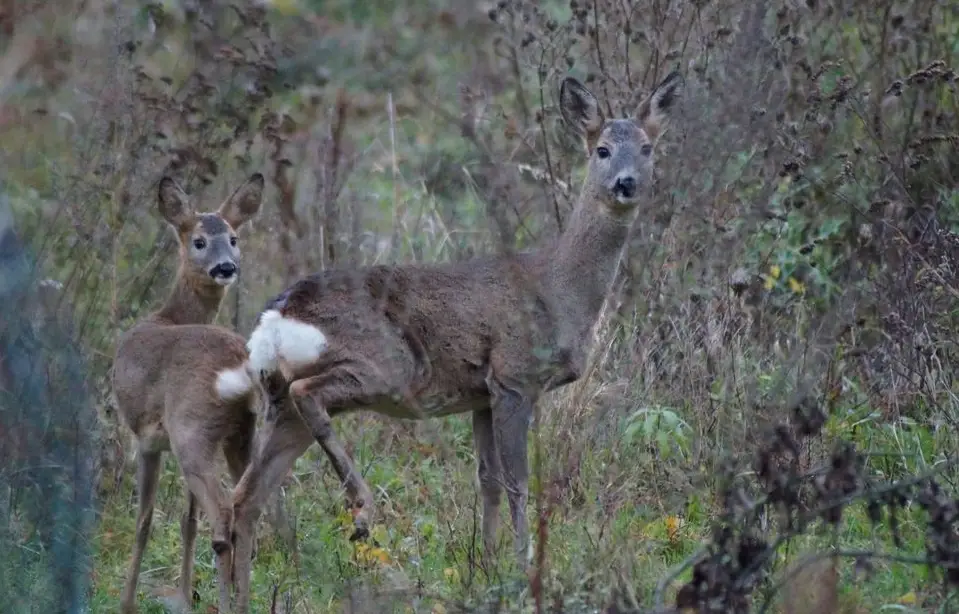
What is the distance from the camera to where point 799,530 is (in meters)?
3.94

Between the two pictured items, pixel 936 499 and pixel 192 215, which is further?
pixel 192 215

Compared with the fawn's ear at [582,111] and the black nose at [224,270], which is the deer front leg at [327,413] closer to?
the black nose at [224,270]

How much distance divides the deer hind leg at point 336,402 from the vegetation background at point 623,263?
234 mm

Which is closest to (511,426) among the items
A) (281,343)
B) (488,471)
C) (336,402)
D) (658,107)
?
(488,471)

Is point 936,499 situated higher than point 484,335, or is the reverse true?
point 484,335

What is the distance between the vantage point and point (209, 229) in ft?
23.9

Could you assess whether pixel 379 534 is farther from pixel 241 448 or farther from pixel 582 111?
pixel 582 111

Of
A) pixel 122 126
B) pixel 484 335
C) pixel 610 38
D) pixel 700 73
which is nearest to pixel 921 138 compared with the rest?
pixel 700 73

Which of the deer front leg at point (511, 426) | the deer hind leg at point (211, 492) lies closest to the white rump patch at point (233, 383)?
the deer hind leg at point (211, 492)

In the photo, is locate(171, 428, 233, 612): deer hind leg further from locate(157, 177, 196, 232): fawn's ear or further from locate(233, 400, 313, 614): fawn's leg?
locate(157, 177, 196, 232): fawn's ear

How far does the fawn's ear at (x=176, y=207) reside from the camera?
7.32m

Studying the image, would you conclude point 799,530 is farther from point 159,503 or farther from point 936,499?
point 159,503

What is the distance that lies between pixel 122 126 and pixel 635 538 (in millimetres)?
3491

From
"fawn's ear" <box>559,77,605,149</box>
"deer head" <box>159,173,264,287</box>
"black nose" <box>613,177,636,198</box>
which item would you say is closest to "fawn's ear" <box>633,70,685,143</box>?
"fawn's ear" <box>559,77,605,149</box>
